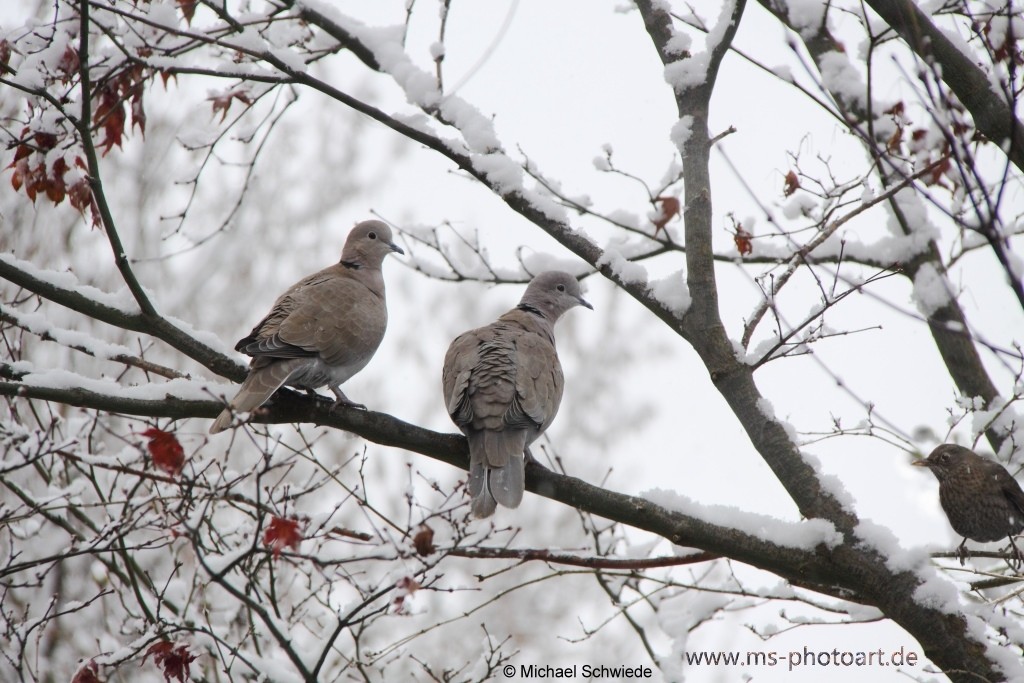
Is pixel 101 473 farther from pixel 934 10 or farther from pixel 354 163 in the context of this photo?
pixel 354 163

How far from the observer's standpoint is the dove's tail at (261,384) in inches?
134

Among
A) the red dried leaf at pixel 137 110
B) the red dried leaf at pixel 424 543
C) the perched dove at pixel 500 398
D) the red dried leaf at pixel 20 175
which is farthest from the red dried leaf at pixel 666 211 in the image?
the red dried leaf at pixel 20 175

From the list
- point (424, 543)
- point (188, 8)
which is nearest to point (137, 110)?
point (188, 8)

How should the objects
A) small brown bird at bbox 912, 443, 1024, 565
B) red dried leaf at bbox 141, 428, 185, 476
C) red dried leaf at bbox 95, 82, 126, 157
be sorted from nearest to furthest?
red dried leaf at bbox 141, 428, 185, 476, small brown bird at bbox 912, 443, 1024, 565, red dried leaf at bbox 95, 82, 126, 157

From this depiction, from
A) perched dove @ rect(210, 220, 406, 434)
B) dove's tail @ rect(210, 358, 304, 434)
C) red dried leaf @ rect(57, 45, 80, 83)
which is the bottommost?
dove's tail @ rect(210, 358, 304, 434)

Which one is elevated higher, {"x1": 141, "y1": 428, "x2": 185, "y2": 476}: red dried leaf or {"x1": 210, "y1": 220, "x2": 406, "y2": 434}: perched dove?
{"x1": 210, "y1": 220, "x2": 406, "y2": 434}: perched dove

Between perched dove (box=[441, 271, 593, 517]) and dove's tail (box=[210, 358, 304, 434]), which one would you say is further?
perched dove (box=[441, 271, 593, 517])

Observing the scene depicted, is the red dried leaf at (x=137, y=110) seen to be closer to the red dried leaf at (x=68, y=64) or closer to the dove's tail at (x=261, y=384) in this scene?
the red dried leaf at (x=68, y=64)

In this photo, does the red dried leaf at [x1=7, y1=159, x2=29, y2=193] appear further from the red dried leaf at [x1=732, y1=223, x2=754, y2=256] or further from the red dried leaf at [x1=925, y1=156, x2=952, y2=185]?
the red dried leaf at [x1=925, y1=156, x2=952, y2=185]

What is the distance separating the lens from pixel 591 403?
41.5 feet

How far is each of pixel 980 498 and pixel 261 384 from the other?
2.99 meters

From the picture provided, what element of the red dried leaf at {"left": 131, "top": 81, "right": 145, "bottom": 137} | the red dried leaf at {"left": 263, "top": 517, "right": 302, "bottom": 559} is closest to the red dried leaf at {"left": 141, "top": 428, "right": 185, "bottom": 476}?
the red dried leaf at {"left": 263, "top": 517, "right": 302, "bottom": 559}

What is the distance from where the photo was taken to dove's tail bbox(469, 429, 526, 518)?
3.46 m

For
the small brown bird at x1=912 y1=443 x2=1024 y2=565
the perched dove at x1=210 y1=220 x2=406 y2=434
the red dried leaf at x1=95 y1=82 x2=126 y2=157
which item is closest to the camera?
the perched dove at x1=210 y1=220 x2=406 y2=434
